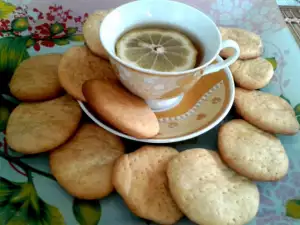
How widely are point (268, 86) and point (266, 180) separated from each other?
0.29 m

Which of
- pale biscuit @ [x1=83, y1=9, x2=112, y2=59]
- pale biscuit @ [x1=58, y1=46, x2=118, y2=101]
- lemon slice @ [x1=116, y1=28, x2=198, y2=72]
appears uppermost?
lemon slice @ [x1=116, y1=28, x2=198, y2=72]

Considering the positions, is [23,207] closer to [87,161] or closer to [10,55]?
[87,161]

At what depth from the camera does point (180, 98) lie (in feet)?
2.46

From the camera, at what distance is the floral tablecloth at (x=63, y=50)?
0.62 metres

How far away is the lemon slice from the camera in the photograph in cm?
67

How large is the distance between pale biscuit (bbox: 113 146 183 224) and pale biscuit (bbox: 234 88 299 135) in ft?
0.64

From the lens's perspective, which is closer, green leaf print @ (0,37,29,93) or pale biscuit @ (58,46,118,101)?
pale biscuit @ (58,46,118,101)

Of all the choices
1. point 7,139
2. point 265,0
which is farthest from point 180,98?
point 265,0

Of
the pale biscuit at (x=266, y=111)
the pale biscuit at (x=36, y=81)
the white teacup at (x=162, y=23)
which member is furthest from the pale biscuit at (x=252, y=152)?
the pale biscuit at (x=36, y=81)

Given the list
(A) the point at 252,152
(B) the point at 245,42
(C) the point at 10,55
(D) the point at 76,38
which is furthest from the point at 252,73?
(C) the point at 10,55

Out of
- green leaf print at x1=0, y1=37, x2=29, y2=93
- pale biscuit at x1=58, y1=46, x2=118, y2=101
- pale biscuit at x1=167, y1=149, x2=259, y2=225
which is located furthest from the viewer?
green leaf print at x1=0, y1=37, x2=29, y2=93

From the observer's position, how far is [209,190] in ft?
1.94

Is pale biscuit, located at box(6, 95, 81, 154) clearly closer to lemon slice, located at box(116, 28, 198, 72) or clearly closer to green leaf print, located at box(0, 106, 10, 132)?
green leaf print, located at box(0, 106, 10, 132)

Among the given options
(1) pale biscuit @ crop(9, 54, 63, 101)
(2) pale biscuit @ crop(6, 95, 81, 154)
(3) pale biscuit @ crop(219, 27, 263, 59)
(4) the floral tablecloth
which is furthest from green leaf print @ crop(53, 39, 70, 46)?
(3) pale biscuit @ crop(219, 27, 263, 59)
